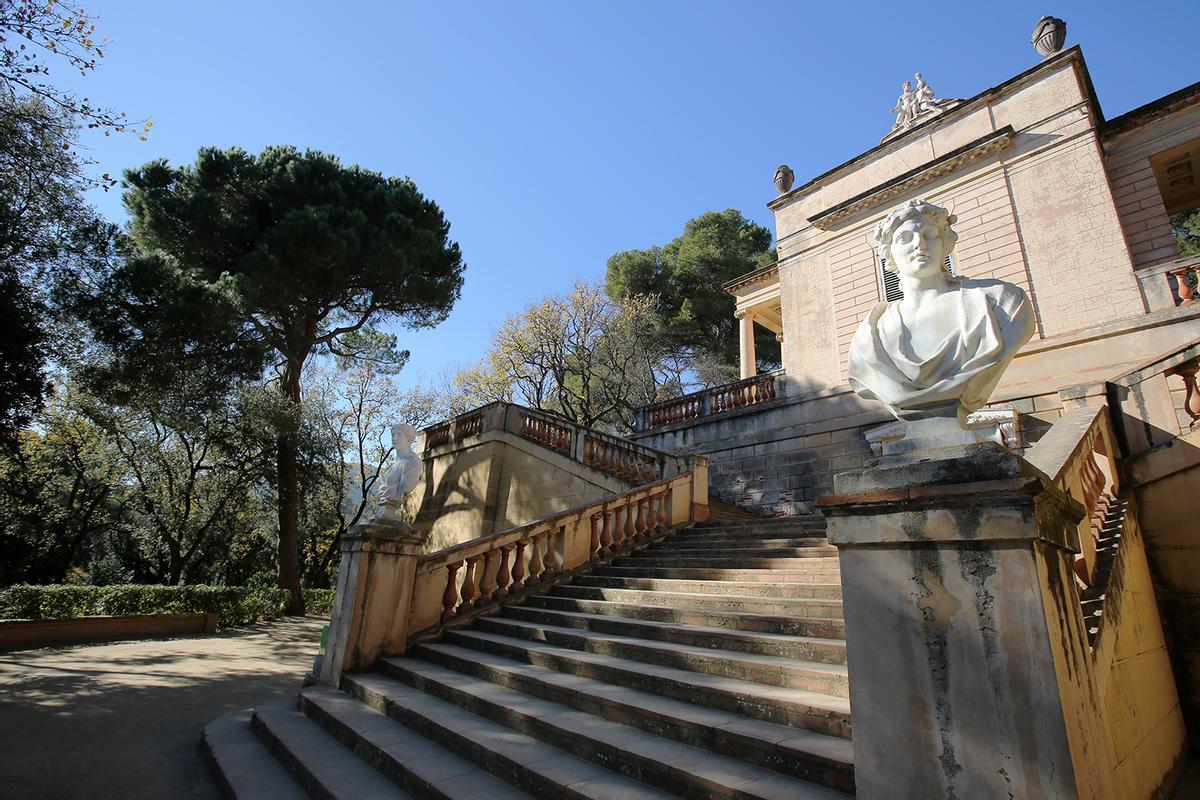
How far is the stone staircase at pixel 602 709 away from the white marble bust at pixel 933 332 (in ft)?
5.54

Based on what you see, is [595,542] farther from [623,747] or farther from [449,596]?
[623,747]

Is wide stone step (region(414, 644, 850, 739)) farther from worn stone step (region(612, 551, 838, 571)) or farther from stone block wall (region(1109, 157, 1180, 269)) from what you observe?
stone block wall (region(1109, 157, 1180, 269))

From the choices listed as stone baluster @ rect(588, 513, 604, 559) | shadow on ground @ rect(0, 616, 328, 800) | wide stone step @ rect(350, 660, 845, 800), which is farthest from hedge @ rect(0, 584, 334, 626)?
wide stone step @ rect(350, 660, 845, 800)

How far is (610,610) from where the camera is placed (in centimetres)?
565

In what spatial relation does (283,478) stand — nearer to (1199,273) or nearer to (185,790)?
(185,790)

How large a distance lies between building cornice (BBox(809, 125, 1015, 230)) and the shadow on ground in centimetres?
1438

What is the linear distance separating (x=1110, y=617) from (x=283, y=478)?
709 inches

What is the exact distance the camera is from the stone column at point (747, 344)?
17.5m

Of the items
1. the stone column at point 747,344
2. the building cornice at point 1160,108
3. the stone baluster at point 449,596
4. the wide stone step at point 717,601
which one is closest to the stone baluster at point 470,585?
the stone baluster at point 449,596

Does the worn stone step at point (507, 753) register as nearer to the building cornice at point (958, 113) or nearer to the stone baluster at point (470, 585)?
the stone baluster at point (470, 585)

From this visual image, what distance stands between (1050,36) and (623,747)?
A: 1569 centimetres

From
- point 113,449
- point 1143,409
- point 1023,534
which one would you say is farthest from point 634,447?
point 113,449

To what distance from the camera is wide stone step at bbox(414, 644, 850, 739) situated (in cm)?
292

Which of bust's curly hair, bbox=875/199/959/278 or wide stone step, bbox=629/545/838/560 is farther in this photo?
wide stone step, bbox=629/545/838/560
